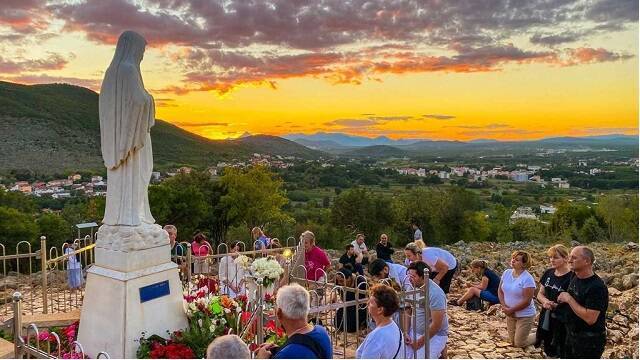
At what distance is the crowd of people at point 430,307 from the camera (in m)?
3.36

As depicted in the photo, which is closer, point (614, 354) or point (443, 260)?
point (614, 354)

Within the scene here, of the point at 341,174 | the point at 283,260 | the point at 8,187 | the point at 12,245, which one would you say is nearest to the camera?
the point at 283,260

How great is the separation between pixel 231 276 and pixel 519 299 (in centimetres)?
476

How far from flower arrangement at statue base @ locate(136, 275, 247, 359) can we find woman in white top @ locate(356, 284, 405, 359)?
224cm

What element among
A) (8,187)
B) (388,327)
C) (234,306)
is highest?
(388,327)

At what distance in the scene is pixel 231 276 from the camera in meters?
8.28

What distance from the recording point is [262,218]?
1158 inches

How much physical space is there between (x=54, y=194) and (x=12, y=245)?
10.6m

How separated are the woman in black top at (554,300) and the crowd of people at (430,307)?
0.5 inches

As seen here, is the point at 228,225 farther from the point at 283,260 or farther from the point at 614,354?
the point at 614,354

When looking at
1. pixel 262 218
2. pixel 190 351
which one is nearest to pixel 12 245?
pixel 262 218

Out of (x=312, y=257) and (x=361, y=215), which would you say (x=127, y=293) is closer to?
(x=312, y=257)

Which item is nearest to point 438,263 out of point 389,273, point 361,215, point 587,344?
point 389,273

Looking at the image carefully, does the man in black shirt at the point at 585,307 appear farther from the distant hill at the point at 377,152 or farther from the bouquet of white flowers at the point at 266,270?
the distant hill at the point at 377,152
